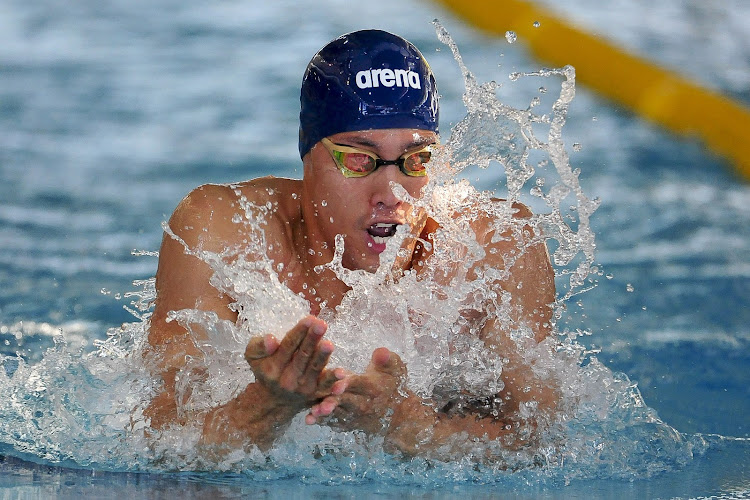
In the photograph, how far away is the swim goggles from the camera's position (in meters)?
2.28

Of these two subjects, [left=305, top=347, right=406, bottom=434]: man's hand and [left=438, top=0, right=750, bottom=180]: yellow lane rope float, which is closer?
[left=305, top=347, right=406, bottom=434]: man's hand

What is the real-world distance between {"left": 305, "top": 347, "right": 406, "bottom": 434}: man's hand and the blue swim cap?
2.39 ft

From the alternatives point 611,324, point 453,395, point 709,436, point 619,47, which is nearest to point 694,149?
point 619,47

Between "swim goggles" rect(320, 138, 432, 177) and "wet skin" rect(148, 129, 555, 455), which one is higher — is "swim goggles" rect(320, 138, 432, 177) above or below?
above

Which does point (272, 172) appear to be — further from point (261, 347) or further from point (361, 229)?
point (261, 347)

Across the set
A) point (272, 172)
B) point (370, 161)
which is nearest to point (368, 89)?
point (370, 161)

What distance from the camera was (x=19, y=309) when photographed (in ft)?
11.6

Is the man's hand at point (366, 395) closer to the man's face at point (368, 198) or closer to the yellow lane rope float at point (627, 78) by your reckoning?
the man's face at point (368, 198)

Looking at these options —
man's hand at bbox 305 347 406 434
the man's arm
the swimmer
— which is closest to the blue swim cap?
the swimmer

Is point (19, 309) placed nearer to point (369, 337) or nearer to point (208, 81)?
point (369, 337)

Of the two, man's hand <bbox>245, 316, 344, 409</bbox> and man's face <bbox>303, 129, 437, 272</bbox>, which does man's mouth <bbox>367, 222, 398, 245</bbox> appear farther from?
man's hand <bbox>245, 316, 344, 409</bbox>

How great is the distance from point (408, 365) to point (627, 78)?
10.6 ft

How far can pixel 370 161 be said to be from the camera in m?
2.29

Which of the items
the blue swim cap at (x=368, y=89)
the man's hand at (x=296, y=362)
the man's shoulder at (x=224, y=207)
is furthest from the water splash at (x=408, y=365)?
the man's hand at (x=296, y=362)
